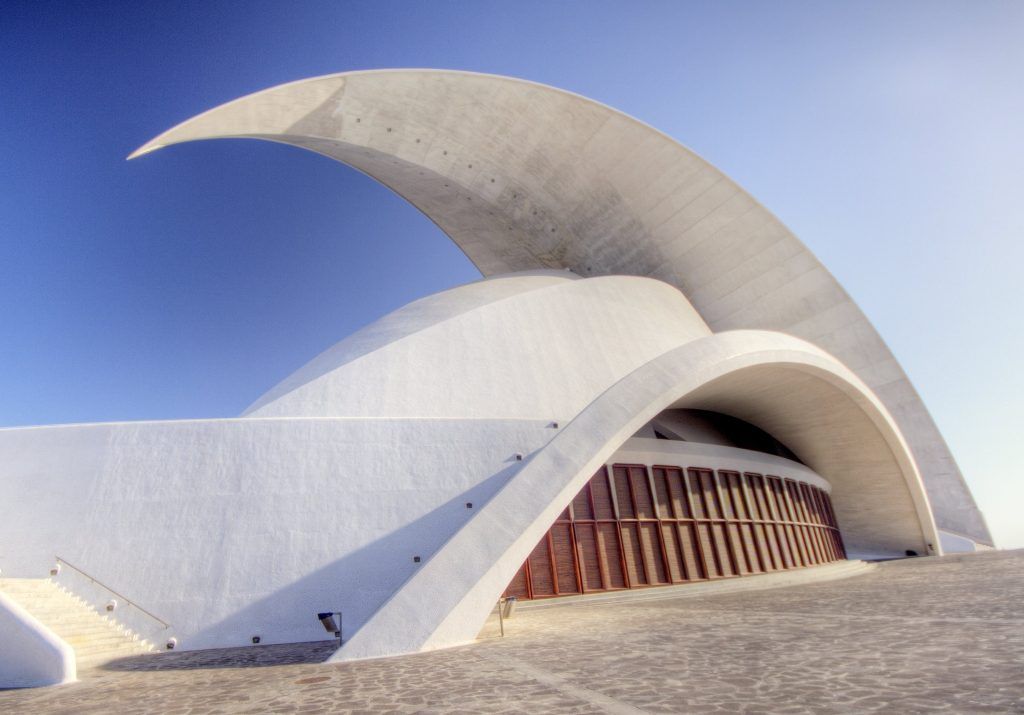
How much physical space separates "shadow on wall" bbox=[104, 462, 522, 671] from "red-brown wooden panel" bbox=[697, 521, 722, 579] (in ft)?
21.8

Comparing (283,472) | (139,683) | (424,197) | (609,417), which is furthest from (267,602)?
(424,197)

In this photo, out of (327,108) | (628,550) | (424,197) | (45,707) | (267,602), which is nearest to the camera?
(45,707)

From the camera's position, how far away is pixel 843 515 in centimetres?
2316

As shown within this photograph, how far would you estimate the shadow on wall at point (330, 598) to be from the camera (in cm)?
1061

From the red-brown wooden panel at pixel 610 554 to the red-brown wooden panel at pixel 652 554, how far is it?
0.71 metres

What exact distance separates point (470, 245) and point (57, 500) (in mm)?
21016

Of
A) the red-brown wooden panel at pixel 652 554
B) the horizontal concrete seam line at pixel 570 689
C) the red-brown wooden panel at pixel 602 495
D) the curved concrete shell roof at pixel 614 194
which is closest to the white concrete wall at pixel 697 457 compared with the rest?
the red-brown wooden panel at pixel 602 495

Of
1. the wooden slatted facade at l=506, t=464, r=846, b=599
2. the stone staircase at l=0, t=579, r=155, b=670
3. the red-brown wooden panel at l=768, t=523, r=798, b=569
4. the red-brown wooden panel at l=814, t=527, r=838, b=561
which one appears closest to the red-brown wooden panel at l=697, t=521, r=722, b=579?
the wooden slatted facade at l=506, t=464, r=846, b=599

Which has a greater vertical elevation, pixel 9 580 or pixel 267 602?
pixel 9 580

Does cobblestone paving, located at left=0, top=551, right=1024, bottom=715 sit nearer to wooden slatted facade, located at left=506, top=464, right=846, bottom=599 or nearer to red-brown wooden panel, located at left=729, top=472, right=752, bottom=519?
wooden slatted facade, located at left=506, top=464, right=846, bottom=599

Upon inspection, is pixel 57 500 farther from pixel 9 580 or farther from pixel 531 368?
pixel 531 368

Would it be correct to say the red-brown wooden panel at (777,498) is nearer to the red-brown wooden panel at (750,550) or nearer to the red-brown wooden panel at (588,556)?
the red-brown wooden panel at (750,550)

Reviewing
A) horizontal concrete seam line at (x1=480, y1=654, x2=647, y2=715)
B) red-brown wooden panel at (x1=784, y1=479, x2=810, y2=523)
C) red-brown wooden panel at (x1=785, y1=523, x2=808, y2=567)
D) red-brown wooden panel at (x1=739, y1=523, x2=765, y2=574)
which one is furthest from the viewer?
red-brown wooden panel at (x1=784, y1=479, x2=810, y2=523)

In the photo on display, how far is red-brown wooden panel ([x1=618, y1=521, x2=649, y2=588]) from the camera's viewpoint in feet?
45.3
